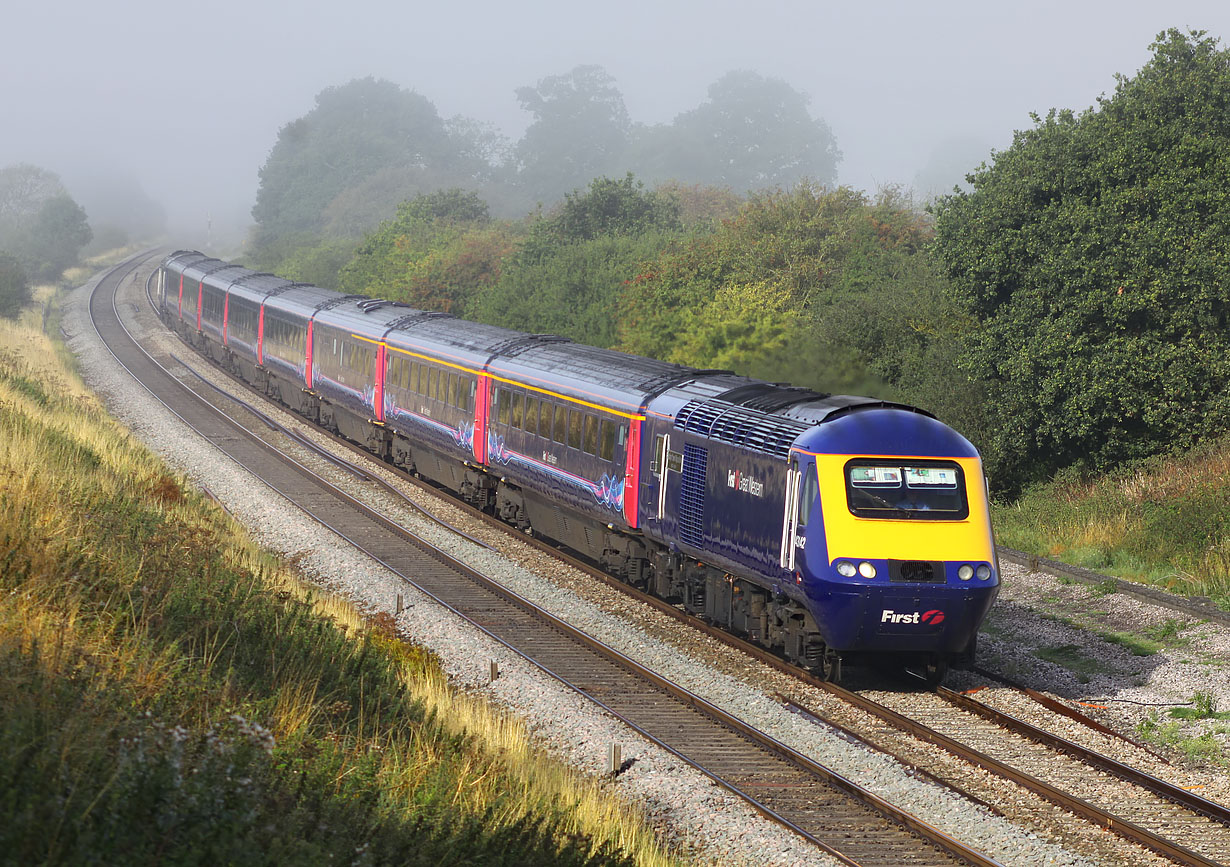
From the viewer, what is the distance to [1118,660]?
1552 centimetres

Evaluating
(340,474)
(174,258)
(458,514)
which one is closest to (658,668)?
(458,514)

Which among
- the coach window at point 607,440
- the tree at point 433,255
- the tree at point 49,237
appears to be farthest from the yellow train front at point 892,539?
→ the tree at point 49,237

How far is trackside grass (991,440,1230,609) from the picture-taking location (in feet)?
63.0

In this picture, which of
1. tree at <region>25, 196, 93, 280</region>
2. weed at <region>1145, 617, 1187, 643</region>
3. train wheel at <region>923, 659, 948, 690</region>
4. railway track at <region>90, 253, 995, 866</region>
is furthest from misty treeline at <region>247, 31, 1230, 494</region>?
tree at <region>25, 196, 93, 280</region>

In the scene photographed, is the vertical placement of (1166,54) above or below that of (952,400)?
above

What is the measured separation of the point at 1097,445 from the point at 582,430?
40.8 feet

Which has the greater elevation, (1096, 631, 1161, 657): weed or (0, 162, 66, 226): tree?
(0, 162, 66, 226): tree

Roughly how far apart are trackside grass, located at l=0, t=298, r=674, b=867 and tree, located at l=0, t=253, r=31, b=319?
151ft

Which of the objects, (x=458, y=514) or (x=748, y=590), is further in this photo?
(x=458, y=514)

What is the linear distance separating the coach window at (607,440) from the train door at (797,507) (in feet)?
16.0

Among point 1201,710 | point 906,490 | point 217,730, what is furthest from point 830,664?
point 217,730

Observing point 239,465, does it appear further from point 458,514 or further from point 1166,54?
point 1166,54

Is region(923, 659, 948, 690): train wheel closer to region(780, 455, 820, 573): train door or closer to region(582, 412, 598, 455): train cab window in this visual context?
region(780, 455, 820, 573): train door

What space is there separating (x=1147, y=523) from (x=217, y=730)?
17940 mm
